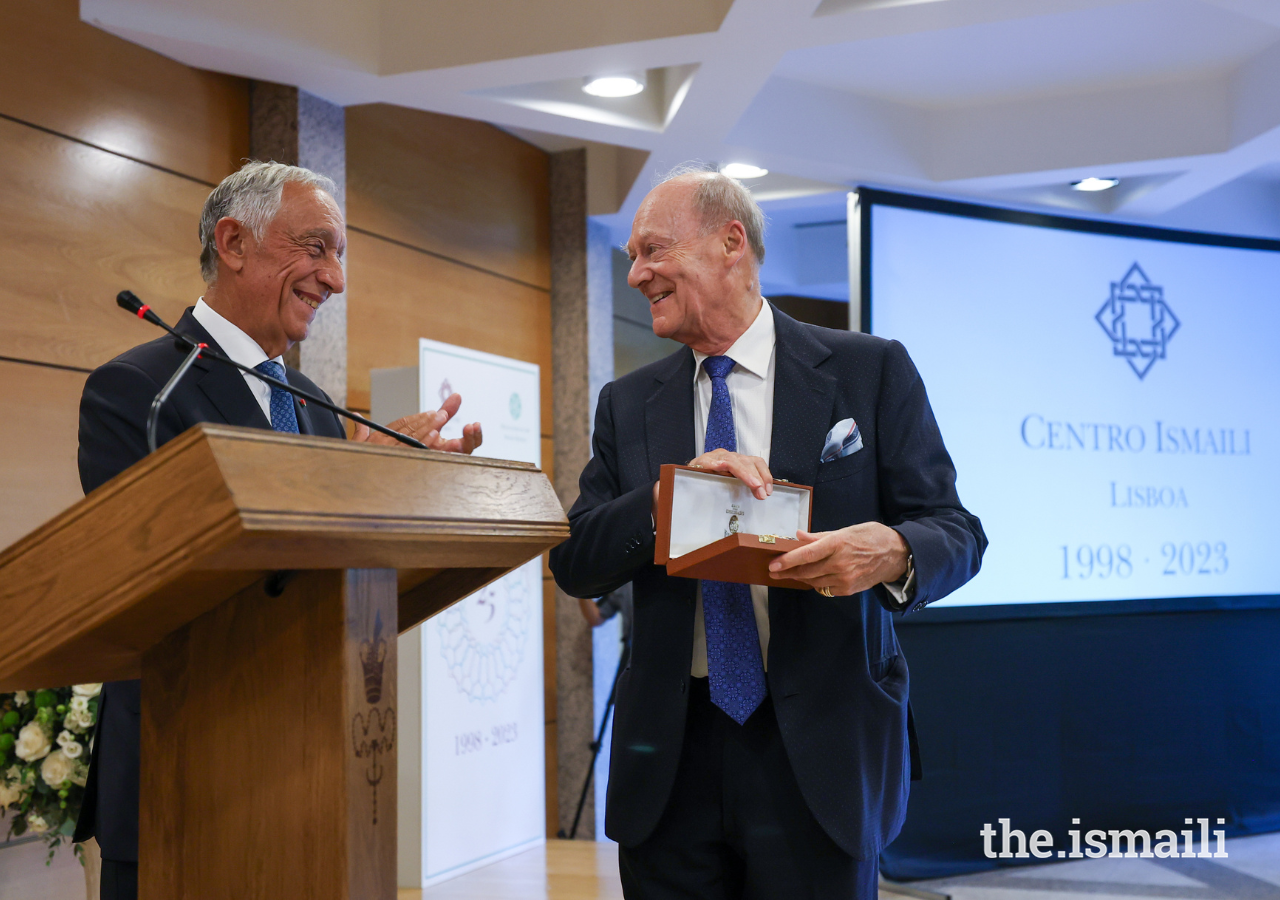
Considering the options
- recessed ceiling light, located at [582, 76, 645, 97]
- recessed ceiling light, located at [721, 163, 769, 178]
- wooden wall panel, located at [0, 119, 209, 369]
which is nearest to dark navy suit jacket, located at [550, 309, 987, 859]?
wooden wall panel, located at [0, 119, 209, 369]

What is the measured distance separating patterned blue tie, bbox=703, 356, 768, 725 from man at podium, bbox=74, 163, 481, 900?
420 mm

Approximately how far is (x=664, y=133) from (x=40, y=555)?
392 centimetres

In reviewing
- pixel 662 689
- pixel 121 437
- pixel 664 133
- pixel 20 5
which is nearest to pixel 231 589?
pixel 121 437

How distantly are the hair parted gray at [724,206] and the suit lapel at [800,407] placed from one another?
0.23 meters

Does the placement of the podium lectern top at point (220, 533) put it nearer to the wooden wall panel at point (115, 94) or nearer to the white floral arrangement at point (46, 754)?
the white floral arrangement at point (46, 754)

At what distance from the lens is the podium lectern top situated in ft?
2.82

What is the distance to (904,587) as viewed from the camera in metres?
1.50

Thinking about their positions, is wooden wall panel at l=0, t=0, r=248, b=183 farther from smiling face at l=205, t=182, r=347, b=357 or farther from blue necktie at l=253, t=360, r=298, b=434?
blue necktie at l=253, t=360, r=298, b=434

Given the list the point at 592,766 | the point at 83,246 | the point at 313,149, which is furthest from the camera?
the point at 592,766

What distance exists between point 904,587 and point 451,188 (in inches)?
155

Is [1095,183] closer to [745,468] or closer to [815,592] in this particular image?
[815,592]

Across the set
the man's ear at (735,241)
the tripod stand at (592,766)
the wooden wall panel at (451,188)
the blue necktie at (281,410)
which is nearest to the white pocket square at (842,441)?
the man's ear at (735,241)

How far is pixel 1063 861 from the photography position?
4.68m

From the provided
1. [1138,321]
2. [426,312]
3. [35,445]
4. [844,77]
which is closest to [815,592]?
[35,445]
